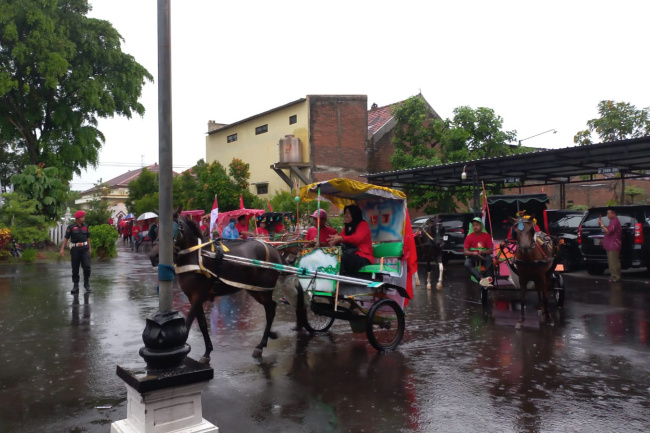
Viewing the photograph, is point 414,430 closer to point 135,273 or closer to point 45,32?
point 135,273

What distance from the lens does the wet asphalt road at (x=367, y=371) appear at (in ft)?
16.3

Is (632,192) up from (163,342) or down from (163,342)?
up

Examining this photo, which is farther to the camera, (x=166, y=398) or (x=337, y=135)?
(x=337, y=135)

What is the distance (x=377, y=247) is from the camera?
28.5 ft

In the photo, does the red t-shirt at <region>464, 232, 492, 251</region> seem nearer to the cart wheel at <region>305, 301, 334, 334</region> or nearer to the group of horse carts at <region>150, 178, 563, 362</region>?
the group of horse carts at <region>150, 178, 563, 362</region>

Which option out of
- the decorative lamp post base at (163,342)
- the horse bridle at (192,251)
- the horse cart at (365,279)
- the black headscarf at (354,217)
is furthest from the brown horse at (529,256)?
the decorative lamp post base at (163,342)

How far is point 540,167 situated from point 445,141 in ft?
26.3

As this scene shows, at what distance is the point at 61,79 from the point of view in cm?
2688

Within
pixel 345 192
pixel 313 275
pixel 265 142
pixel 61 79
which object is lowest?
pixel 313 275

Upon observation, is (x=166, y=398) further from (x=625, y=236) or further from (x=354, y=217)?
(x=625, y=236)

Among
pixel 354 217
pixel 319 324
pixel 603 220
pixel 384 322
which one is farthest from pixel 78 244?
pixel 603 220

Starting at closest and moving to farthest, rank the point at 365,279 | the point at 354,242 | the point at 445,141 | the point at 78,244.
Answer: the point at 365,279, the point at 354,242, the point at 78,244, the point at 445,141

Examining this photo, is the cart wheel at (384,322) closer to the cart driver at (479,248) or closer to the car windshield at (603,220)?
the cart driver at (479,248)

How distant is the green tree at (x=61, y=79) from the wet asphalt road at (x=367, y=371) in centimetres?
1828
